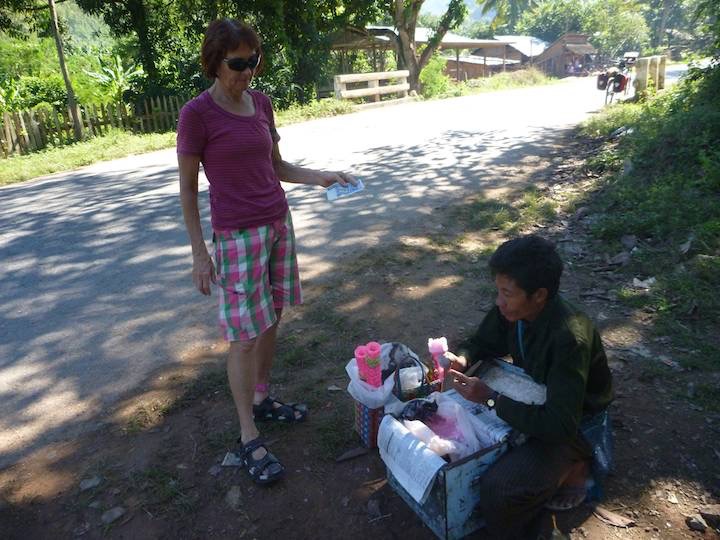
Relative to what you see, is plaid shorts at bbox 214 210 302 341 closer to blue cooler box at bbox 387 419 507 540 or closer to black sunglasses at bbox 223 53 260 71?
black sunglasses at bbox 223 53 260 71

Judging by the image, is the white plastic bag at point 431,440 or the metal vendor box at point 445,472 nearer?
the metal vendor box at point 445,472

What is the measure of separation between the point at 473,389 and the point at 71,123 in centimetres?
1373

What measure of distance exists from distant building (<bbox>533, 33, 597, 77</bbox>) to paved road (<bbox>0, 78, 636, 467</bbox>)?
156 ft

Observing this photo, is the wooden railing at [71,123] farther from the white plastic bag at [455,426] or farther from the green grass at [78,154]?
the white plastic bag at [455,426]

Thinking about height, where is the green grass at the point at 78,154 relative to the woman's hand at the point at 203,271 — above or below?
below

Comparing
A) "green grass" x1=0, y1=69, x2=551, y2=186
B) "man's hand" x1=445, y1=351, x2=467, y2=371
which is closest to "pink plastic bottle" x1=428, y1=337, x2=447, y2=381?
"man's hand" x1=445, y1=351, x2=467, y2=371

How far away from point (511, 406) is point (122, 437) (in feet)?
6.54

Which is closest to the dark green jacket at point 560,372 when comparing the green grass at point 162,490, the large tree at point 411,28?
the green grass at point 162,490

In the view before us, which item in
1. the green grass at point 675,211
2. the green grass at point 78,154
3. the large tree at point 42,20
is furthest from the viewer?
the large tree at point 42,20

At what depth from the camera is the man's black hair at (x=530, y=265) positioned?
6.49 feet

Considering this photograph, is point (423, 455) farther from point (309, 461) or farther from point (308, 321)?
point (308, 321)

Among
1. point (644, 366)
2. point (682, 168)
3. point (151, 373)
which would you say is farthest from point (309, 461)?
point (682, 168)

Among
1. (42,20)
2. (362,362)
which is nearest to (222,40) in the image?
(362,362)

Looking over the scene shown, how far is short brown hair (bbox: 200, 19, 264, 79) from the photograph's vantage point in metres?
2.20
